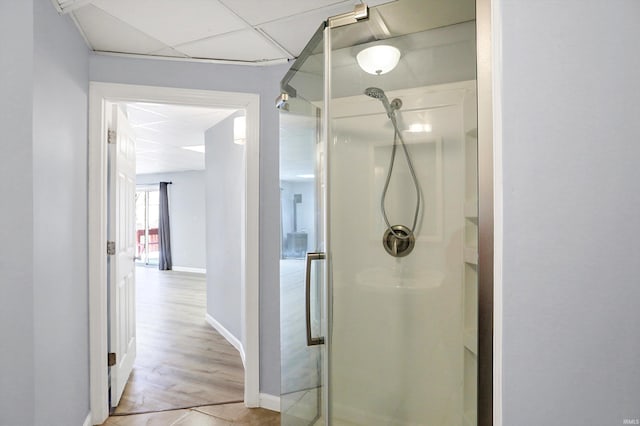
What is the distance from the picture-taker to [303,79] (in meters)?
1.65

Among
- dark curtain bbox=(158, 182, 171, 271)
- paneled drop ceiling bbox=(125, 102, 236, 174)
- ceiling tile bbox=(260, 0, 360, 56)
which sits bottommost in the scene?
dark curtain bbox=(158, 182, 171, 271)

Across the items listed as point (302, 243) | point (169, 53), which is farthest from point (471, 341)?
point (169, 53)

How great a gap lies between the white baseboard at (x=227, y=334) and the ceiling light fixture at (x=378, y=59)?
2663 mm

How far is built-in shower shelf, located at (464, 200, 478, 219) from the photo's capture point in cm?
108

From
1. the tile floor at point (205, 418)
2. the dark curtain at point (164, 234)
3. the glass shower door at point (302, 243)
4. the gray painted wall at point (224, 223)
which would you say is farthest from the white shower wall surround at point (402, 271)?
the dark curtain at point (164, 234)

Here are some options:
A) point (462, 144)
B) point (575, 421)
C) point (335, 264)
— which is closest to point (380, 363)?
point (335, 264)

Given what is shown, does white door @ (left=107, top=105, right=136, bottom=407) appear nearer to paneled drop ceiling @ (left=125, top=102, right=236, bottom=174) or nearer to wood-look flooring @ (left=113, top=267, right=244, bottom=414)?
wood-look flooring @ (left=113, top=267, right=244, bottom=414)

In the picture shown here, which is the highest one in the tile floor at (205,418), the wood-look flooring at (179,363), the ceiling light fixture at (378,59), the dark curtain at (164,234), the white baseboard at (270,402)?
the ceiling light fixture at (378,59)

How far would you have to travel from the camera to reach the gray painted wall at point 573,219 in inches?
38.9

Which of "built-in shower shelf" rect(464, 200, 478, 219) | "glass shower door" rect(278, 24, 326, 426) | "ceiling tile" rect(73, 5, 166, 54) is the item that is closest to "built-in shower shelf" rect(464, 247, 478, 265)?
"built-in shower shelf" rect(464, 200, 478, 219)

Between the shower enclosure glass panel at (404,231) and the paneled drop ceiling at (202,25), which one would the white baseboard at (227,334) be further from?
the paneled drop ceiling at (202,25)

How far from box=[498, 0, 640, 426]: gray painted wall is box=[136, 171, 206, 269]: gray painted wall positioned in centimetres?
773

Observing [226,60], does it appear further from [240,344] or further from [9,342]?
[240,344]

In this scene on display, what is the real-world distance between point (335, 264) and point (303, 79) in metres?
0.91
